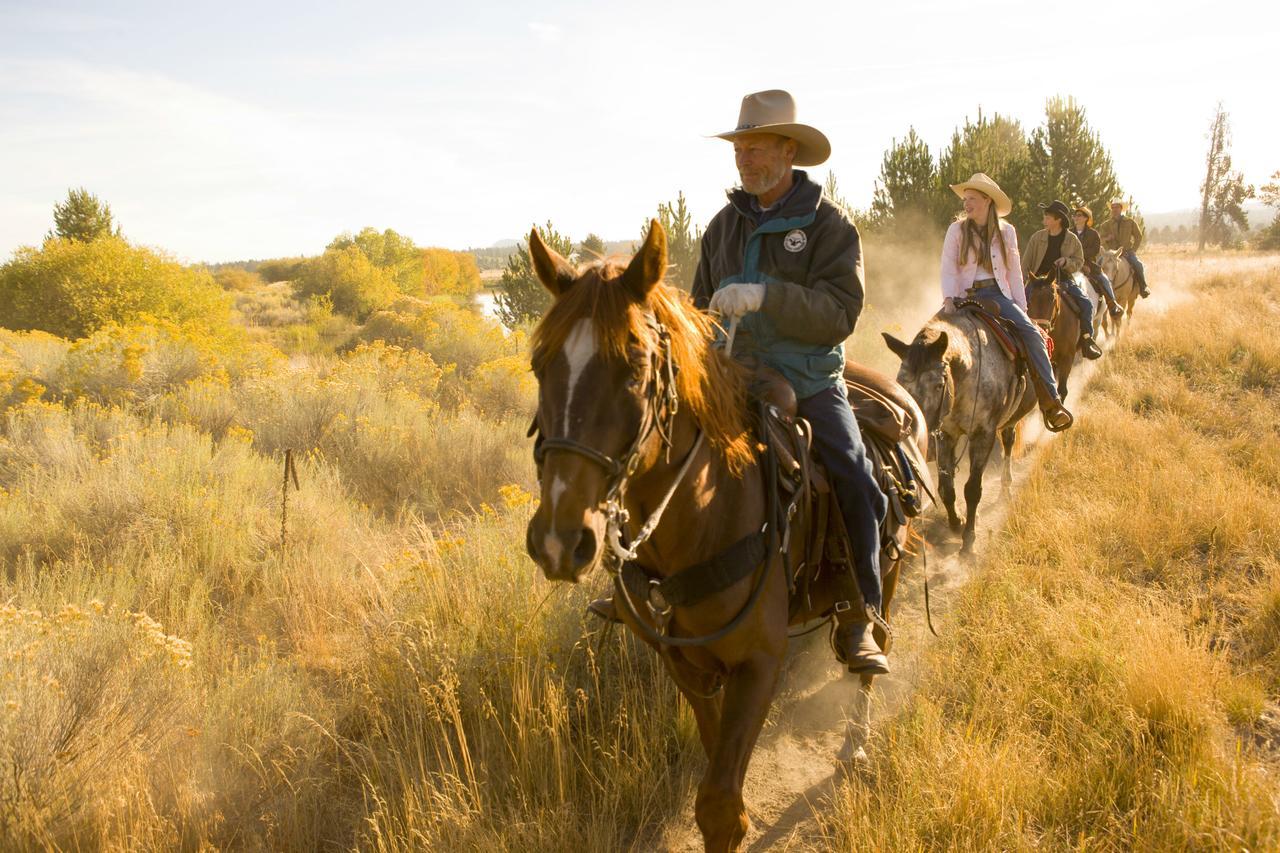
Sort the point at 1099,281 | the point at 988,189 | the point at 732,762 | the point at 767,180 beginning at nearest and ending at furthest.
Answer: the point at 732,762
the point at 767,180
the point at 988,189
the point at 1099,281

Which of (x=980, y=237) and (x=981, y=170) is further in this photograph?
(x=981, y=170)

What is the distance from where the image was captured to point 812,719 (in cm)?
424

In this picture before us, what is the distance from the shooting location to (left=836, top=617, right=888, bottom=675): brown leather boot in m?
3.24

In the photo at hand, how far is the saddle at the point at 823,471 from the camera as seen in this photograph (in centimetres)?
286

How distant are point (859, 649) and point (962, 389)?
163 inches

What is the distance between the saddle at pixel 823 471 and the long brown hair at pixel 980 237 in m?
3.70

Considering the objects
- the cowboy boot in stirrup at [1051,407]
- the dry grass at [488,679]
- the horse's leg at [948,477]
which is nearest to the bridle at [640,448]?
the dry grass at [488,679]

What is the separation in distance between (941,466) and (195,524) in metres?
6.74

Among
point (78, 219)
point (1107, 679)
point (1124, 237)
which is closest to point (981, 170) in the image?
point (1124, 237)

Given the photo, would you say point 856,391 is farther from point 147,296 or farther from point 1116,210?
point 147,296

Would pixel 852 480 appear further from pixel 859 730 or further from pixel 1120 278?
pixel 1120 278

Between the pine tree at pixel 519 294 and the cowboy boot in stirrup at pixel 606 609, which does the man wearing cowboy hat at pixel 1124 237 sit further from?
the cowboy boot in stirrup at pixel 606 609

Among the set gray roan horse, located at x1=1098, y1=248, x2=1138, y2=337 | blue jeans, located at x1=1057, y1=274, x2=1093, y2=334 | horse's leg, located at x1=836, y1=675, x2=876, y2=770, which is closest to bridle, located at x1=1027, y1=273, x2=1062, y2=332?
blue jeans, located at x1=1057, y1=274, x2=1093, y2=334

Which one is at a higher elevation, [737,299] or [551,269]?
[551,269]
